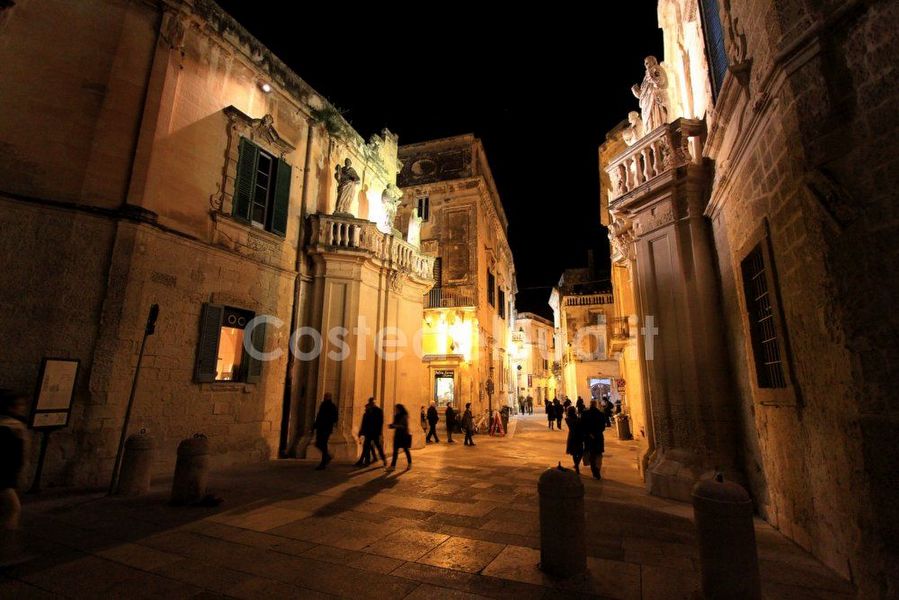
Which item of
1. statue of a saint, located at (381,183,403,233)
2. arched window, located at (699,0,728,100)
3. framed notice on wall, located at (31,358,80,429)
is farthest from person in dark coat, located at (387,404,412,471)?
arched window, located at (699,0,728,100)

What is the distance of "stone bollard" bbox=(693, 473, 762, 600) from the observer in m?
3.17

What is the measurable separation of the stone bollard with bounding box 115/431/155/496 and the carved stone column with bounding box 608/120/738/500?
8.76m

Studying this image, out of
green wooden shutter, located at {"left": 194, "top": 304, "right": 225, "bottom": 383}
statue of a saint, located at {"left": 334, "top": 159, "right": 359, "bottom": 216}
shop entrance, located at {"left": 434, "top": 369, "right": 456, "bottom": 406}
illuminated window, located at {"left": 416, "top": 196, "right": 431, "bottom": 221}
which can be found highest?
illuminated window, located at {"left": 416, "top": 196, "right": 431, "bottom": 221}

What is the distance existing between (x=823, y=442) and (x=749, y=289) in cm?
273

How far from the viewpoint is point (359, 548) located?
4461 millimetres

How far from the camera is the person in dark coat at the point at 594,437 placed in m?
9.08

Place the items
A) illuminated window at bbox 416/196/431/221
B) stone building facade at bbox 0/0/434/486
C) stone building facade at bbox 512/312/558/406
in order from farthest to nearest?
stone building facade at bbox 512/312/558/406 → illuminated window at bbox 416/196/431/221 → stone building facade at bbox 0/0/434/486

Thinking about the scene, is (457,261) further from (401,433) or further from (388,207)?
(401,433)

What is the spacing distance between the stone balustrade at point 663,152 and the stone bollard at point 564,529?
22.2 feet

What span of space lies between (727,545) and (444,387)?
67.9 feet

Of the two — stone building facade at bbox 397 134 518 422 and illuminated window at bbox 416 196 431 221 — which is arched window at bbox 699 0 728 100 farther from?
illuminated window at bbox 416 196 431 221

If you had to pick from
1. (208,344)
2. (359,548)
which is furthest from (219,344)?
(359,548)

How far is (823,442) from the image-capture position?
409 cm

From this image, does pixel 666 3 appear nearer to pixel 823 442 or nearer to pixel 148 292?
pixel 823 442
